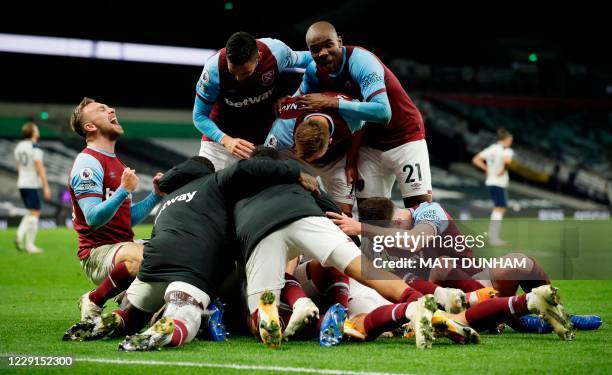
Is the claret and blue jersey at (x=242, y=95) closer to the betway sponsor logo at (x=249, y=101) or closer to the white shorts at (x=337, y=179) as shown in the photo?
the betway sponsor logo at (x=249, y=101)

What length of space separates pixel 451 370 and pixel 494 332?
159cm

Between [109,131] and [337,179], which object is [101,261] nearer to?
[109,131]

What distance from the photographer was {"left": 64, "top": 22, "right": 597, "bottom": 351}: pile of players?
4.82 metres

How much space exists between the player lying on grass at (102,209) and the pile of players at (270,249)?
10 millimetres

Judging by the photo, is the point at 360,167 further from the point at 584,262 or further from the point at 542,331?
the point at 584,262

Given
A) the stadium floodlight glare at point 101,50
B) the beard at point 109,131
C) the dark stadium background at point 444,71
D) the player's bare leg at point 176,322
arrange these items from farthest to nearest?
the dark stadium background at point 444,71
the stadium floodlight glare at point 101,50
the beard at point 109,131
the player's bare leg at point 176,322

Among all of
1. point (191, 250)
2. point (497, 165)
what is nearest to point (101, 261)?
point (191, 250)

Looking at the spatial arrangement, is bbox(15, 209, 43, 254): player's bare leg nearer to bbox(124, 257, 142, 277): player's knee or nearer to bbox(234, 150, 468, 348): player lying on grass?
bbox(124, 257, 142, 277): player's knee

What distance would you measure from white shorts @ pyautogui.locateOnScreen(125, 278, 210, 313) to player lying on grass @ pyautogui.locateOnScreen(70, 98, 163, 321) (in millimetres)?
327

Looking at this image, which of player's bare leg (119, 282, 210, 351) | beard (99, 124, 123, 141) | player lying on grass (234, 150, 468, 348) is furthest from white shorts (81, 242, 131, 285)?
player lying on grass (234, 150, 468, 348)

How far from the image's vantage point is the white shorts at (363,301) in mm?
5289

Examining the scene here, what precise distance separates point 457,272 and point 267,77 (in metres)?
2.37

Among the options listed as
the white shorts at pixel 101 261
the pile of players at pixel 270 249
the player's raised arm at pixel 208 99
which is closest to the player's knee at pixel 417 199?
the pile of players at pixel 270 249

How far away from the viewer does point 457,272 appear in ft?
18.4
